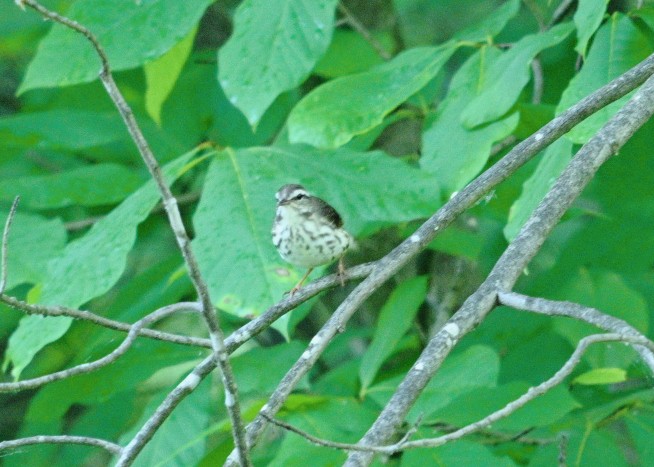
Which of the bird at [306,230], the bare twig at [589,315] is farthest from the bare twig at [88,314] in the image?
the bird at [306,230]

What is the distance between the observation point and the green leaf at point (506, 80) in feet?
10.2

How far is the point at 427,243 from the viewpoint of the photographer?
7.64ft

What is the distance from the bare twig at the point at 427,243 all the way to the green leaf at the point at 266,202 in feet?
1.92

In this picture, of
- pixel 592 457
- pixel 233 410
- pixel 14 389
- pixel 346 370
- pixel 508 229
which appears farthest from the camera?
pixel 346 370

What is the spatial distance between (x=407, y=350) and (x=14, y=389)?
124 inches

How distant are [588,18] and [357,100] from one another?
850 mm

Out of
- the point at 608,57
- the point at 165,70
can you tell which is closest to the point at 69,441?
the point at 608,57

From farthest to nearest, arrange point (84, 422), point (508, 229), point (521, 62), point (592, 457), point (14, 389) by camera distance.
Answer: point (84, 422), point (592, 457), point (521, 62), point (508, 229), point (14, 389)

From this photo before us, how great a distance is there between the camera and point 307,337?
5.43 metres

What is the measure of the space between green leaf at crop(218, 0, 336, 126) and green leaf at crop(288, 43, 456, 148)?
18 centimetres

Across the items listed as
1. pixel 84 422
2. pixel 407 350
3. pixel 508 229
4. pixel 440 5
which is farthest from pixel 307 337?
pixel 508 229

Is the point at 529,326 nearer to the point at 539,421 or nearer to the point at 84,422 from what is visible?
the point at 539,421

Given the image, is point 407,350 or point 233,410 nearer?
point 233,410

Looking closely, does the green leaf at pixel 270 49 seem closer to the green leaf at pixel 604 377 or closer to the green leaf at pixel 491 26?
the green leaf at pixel 491 26
